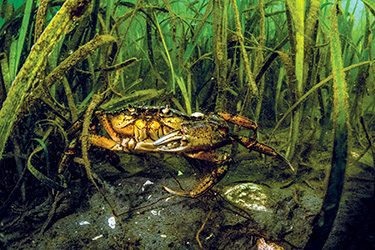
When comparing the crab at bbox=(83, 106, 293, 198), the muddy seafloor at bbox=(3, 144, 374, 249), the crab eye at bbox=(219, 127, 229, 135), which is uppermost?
the crab eye at bbox=(219, 127, 229, 135)

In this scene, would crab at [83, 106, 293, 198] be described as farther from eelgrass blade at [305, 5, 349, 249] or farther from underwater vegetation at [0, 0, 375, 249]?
eelgrass blade at [305, 5, 349, 249]

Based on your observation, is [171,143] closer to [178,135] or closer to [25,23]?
[178,135]

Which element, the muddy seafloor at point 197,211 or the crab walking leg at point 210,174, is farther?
the crab walking leg at point 210,174

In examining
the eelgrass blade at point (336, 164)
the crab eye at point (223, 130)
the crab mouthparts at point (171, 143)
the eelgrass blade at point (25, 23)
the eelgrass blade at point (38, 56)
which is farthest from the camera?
the crab eye at point (223, 130)

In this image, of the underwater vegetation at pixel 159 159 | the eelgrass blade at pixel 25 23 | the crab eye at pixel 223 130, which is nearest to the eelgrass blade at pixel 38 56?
the underwater vegetation at pixel 159 159

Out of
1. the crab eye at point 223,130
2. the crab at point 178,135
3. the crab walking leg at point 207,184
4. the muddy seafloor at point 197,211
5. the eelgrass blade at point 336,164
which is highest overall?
the eelgrass blade at point 336,164

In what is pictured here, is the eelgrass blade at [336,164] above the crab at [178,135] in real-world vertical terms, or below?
above

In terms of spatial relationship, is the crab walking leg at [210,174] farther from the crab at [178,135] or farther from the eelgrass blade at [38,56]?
the eelgrass blade at [38,56]

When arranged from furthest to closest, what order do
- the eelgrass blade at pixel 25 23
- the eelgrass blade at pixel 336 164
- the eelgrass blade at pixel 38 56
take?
the eelgrass blade at pixel 25 23 < the eelgrass blade at pixel 38 56 < the eelgrass blade at pixel 336 164

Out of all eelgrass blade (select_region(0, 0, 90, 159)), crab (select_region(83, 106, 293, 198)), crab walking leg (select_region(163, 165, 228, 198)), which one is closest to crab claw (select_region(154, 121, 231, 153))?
crab (select_region(83, 106, 293, 198))
